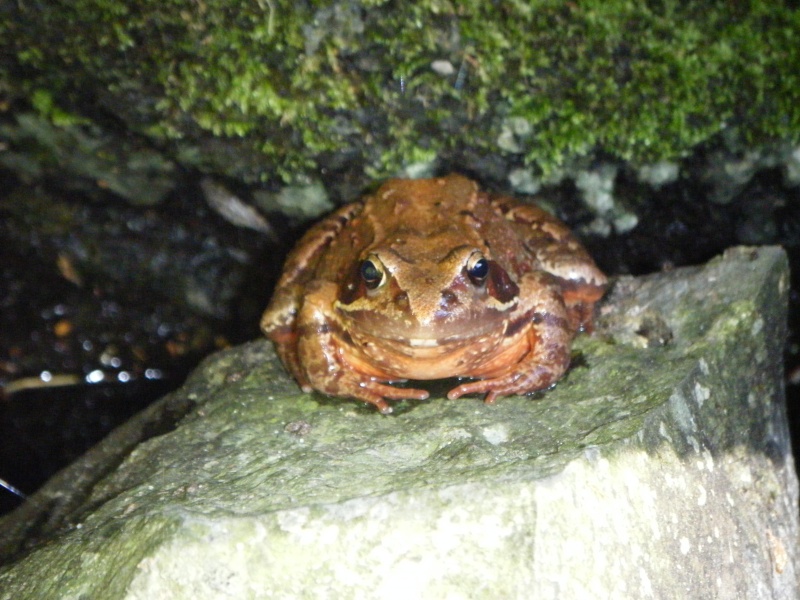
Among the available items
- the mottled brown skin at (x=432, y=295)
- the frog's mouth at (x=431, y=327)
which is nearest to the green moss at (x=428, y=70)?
the mottled brown skin at (x=432, y=295)

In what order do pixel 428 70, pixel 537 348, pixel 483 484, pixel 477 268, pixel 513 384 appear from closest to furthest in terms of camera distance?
pixel 483 484 → pixel 477 268 → pixel 513 384 → pixel 537 348 → pixel 428 70

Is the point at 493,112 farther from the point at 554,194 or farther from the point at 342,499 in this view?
the point at 342,499

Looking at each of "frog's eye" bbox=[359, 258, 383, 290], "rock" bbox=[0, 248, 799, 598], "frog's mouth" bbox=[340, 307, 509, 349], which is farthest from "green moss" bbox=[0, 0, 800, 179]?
"frog's mouth" bbox=[340, 307, 509, 349]

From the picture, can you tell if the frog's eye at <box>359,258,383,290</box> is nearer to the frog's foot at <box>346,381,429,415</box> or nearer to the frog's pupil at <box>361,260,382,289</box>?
the frog's pupil at <box>361,260,382,289</box>

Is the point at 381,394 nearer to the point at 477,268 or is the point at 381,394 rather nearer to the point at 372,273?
the point at 372,273

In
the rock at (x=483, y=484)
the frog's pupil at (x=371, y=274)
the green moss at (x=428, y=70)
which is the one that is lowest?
the rock at (x=483, y=484)

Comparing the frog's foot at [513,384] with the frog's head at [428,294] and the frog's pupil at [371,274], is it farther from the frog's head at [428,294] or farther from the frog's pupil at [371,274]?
the frog's pupil at [371,274]

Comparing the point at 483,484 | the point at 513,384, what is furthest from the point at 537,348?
the point at 483,484
